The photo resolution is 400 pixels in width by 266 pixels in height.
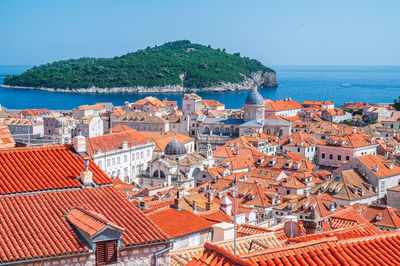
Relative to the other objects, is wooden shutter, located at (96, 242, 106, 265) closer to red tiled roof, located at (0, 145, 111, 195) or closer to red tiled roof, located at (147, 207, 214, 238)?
red tiled roof, located at (0, 145, 111, 195)

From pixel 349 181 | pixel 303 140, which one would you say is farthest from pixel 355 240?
pixel 303 140

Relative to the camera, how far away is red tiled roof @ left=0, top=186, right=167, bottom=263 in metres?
9.22

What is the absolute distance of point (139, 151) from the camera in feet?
183

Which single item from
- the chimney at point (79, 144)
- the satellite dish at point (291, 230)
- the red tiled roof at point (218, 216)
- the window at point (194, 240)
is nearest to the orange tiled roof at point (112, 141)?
the red tiled roof at point (218, 216)

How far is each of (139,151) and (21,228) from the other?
46223 millimetres

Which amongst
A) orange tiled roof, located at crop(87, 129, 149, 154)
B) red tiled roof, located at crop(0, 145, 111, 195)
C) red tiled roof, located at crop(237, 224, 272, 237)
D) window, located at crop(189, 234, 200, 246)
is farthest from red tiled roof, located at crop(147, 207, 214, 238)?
orange tiled roof, located at crop(87, 129, 149, 154)

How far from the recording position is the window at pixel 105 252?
9.52 meters

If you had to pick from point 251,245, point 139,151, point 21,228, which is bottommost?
point 139,151

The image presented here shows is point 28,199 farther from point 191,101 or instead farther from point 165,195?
point 191,101

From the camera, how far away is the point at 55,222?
1004cm

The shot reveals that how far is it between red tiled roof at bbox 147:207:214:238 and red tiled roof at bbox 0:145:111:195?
348 centimetres

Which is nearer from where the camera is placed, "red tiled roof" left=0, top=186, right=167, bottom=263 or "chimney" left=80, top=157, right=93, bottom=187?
"red tiled roof" left=0, top=186, right=167, bottom=263

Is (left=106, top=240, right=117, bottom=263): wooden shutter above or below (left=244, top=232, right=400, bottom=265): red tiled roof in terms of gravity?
below

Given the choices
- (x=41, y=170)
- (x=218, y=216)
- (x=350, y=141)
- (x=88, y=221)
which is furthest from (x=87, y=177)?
(x=350, y=141)
